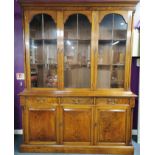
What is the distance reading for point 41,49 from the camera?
2547 mm

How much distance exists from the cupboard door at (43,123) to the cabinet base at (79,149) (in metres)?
0.11

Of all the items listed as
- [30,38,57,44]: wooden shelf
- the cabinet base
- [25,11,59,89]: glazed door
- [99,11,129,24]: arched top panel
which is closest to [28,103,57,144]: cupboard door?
the cabinet base

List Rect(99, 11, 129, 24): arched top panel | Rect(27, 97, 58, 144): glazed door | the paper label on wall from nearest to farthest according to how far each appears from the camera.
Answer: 1. Rect(99, 11, 129, 24): arched top panel
2. Rect(27, 97, 58, 144): glazed door
3. the paper label on wall

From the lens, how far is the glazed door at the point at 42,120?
8.00ft

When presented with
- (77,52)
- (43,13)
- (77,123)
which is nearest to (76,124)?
(77,123)

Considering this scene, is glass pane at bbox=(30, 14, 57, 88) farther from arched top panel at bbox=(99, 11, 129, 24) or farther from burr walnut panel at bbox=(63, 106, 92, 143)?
arched top panel at bbox=(99, 11, 129, 24)

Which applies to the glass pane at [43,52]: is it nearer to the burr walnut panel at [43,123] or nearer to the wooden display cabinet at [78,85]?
the wooden display cabinet at [78,85]

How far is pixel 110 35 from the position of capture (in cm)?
247

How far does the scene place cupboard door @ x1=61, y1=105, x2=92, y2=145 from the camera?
243 centimetres

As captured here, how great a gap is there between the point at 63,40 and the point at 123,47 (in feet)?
3.00

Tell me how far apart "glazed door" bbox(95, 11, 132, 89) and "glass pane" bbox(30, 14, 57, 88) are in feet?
2.23

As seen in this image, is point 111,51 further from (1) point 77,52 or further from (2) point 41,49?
A: (2) point 41,49
